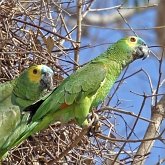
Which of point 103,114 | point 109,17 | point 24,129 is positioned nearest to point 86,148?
point 103,114

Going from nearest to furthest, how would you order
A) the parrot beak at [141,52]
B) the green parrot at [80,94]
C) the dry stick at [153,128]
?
the green parrot at [80,94] < the dry stick at [153,128] < the parrot beak at [141,52]

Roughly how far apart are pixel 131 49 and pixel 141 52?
5 centimetres

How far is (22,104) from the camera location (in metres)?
2.88

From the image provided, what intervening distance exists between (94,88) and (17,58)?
18.0 inches

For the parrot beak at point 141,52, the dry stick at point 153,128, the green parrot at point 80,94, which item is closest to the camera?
the green parrot at point 80,94

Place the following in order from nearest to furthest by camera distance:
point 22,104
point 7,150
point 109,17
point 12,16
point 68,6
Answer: point 7,150 → point 22,104 → point 12,16 → point 68,6 → point 109,17

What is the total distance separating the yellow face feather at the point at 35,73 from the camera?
9.16 ft

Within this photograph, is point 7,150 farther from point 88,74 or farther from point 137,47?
point 137,47

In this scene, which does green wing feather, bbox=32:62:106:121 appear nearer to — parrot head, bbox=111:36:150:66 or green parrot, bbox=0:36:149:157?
green parrot, bbox=0:36:149:157

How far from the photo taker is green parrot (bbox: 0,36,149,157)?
272 cm

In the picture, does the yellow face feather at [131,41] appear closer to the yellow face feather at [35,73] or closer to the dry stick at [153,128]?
the dry stick at [153,128]

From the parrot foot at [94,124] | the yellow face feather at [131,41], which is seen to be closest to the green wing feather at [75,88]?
the parrot foot at [94,124]

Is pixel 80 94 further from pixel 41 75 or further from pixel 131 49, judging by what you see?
pixel 131 49

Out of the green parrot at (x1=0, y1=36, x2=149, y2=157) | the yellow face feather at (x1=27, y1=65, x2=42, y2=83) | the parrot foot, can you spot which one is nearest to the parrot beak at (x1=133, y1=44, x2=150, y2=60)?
the green parrot at (x1=0, y1=36, x2=149, y2=157)
